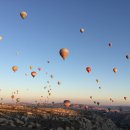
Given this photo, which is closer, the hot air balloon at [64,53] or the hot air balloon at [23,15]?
the hot air balloon at [64,53]

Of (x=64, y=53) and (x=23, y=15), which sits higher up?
(x=23, y=15)

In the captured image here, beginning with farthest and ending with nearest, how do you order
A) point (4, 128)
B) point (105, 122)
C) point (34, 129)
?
point (105, 122)
point (34, 129)
point (4, 128)

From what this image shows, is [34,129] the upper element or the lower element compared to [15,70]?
lower

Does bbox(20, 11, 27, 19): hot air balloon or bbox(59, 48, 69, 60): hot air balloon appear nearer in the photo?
bbox(59, 48, 69, 60): hot air balloon

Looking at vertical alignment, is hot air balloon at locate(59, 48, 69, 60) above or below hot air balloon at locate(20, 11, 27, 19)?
below

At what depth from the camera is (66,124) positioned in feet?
270

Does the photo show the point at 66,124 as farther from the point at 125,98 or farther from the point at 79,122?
the point at 125,98

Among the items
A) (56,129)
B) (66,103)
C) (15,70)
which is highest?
(15,70)

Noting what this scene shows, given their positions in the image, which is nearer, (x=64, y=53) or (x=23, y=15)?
(x=64, y=53)

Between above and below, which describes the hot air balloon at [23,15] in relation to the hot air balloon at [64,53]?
above

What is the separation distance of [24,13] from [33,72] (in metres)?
26.8

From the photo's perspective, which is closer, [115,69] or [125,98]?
[115,69]

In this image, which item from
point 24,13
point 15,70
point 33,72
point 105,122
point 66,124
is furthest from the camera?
point 105,122

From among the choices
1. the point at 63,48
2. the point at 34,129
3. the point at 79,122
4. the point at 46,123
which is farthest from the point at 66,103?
the point at 34,129
